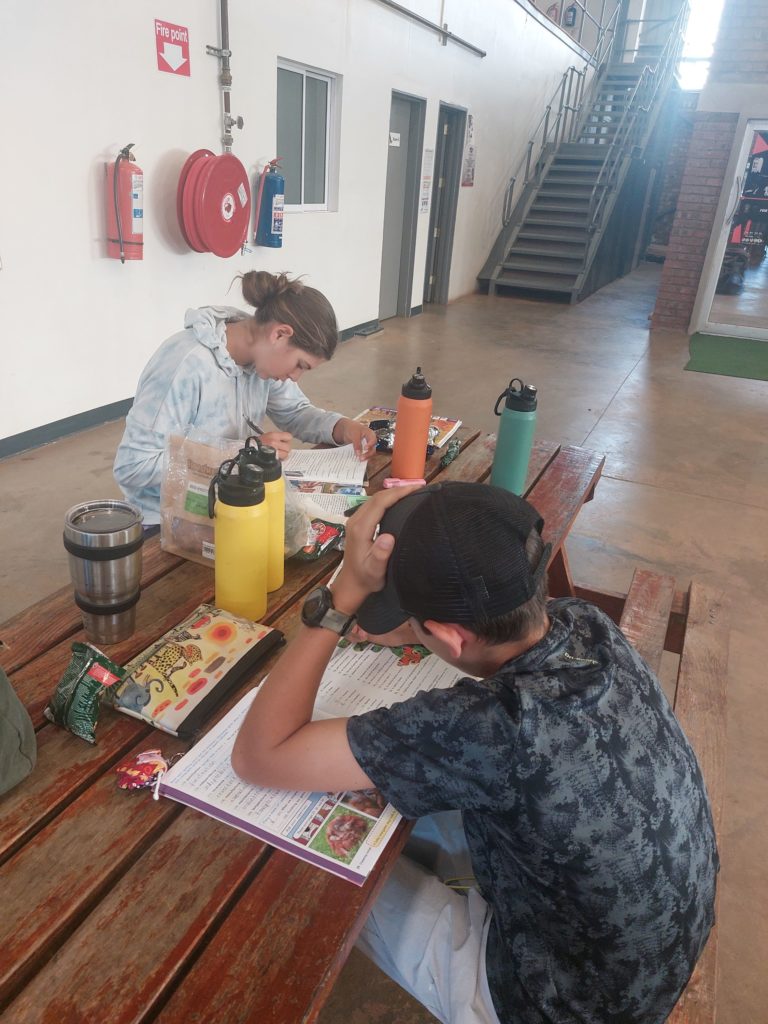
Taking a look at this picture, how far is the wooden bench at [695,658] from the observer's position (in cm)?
106

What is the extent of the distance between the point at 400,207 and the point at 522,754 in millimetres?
6814

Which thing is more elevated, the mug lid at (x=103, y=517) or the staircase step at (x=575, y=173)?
the staircase step at (x=575, y=173)

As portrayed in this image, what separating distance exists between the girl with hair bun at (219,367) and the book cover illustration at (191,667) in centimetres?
56

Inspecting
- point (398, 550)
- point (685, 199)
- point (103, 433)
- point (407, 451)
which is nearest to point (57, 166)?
point (103, 433)

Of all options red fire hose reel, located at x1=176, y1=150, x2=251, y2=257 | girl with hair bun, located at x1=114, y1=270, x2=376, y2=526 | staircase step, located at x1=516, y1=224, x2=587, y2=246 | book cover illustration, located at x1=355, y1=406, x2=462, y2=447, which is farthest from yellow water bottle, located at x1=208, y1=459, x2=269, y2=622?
staircase step, located at x1=516, y1=224, x2=587, y2=246

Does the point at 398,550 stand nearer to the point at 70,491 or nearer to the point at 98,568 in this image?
the point at 98,568

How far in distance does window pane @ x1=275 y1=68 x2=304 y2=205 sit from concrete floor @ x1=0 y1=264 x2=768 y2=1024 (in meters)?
1.34

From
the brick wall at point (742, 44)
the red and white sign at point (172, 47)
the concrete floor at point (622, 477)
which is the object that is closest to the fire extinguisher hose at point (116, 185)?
the red and white sign at point (172, 47)

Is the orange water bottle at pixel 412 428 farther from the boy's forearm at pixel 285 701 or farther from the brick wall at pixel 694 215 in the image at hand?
the brick wall at pixel 694 215

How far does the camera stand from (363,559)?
90 cm

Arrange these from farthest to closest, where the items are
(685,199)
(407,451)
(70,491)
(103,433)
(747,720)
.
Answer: (685,199) → (103,433) → (70,491) → (747,720) → (407,451)

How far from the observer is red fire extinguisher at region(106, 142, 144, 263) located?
3.41m

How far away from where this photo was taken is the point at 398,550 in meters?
0.85

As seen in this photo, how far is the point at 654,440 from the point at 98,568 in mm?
4110
